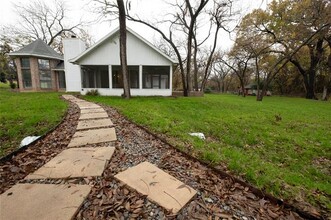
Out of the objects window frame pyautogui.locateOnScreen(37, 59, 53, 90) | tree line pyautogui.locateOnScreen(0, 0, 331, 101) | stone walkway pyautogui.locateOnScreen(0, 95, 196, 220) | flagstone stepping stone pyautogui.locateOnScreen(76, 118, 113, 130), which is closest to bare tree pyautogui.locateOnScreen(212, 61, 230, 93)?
tree line pyautogui.locateOnScreen(0, 0, 331, 101)

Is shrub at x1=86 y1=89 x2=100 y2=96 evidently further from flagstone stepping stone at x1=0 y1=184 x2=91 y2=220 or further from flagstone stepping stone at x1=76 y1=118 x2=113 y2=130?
flagstone stepping stone at x1=0 y1=184 x2=91 y2=220

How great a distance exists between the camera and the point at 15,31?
21.7 metres

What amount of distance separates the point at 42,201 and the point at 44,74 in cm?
1882

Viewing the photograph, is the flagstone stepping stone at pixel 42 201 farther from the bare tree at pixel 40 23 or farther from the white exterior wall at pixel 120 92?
the bare tree at pixel 40 23

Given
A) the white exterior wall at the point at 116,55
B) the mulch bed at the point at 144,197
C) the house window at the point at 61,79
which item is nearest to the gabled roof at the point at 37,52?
the house window at the point at 61,79

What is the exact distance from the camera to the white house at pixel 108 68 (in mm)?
12359

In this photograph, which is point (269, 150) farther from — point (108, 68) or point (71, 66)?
point (71, 66)

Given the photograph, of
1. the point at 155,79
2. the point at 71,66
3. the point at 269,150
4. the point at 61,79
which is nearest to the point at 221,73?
the point at 155,79

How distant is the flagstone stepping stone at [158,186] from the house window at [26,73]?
61.3ft

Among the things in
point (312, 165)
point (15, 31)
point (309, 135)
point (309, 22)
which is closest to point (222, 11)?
point (309, 22)

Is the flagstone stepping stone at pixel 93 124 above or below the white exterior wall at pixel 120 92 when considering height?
below

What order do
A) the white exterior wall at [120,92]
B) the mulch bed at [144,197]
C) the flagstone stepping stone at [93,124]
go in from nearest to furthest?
the mulch bed at [144,197] < the flagstone stepping stone at [93,124] < the white exterior wall at [120,92]

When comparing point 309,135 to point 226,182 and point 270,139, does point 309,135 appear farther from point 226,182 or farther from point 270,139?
point 226,182

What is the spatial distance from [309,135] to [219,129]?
9.07 ft
